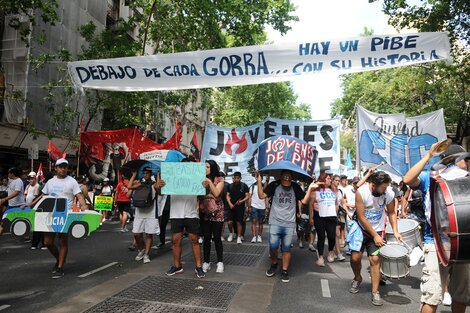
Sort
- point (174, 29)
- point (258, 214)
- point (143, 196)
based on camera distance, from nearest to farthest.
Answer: point (143, 196)
point (258, 214)
point (174, 29)

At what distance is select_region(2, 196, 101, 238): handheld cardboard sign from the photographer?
6012 millimetres

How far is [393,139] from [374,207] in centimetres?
497

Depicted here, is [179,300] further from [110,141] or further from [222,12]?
[222,12]

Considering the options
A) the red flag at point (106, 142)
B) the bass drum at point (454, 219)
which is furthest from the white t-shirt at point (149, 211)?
the red flag at point (106, 142)

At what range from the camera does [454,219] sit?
3111 millimetres

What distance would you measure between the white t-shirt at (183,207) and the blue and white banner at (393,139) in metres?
4.39

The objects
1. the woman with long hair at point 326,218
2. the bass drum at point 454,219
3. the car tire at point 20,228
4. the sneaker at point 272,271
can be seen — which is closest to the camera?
the bass drum at point 454,219

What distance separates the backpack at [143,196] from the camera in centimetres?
759

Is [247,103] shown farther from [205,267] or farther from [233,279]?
[233,279]

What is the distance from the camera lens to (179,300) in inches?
199

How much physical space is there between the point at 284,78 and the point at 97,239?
22.3 ft

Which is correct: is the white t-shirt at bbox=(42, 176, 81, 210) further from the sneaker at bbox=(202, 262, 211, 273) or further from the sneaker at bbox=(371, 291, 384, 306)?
the sneaker at bbox=(371, 291, 384, 306)

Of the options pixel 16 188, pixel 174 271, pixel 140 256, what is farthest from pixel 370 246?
pixel 16 188

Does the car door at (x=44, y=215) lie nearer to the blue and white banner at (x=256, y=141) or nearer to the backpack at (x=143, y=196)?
the backpack at (x=143, y=196)
